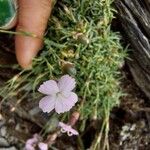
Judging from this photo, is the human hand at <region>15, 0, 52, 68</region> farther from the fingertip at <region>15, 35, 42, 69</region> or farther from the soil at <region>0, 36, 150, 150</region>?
the soil at <region>0, 36, 150, 150</region>

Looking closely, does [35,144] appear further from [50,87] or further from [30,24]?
[30,24]

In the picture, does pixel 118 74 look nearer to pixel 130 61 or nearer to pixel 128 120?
pixel 130 61

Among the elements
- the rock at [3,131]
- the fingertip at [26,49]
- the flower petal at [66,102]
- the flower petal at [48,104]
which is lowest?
the rock at [3,131]

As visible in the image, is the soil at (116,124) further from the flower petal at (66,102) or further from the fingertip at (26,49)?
the flower petal at (66,102)

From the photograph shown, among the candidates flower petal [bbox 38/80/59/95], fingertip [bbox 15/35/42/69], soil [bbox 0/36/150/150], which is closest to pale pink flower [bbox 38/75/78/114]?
flower petal [bbox 38/80/59/95]

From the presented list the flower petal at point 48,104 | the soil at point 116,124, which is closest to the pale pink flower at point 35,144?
the flower petal at point 48,104

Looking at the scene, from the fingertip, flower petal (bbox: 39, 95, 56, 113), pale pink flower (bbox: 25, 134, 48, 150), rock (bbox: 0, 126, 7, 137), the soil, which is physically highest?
the fingertip

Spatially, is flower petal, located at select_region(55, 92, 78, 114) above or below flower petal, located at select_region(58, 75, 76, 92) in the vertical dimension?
below

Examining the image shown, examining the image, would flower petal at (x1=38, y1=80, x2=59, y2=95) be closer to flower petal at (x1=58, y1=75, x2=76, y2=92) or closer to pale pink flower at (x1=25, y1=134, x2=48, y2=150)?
flower petal at (x1=58, y1=75, x2=76, y2=92)

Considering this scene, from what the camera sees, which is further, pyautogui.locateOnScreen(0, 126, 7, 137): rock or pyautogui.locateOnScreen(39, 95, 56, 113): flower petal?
pyautogui.locateOnScreen(0, 126, 7, 137): rock
